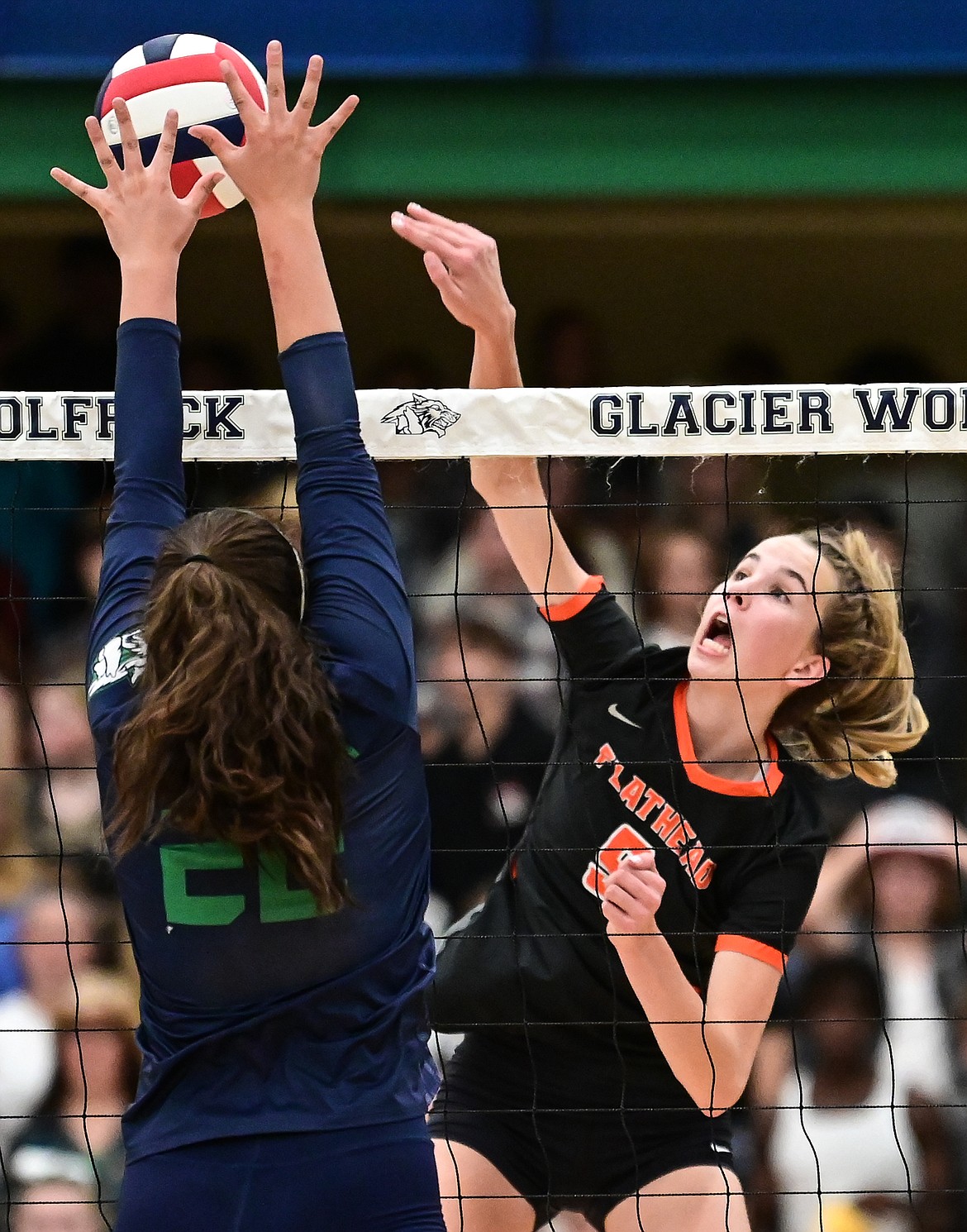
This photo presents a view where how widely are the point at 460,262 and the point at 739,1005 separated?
51.5 inches

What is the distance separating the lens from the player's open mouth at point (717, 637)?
282 centimetres

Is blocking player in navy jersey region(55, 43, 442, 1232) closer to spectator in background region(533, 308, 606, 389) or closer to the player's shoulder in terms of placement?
the player's shoulder

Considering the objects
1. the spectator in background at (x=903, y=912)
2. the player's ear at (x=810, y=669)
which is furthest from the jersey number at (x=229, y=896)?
the spectator in background at (x=903, y=912)

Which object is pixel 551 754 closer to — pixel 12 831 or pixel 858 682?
pixel 858 682

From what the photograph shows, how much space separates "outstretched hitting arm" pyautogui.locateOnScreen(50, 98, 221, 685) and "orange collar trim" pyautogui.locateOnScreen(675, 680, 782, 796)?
4.19 ft

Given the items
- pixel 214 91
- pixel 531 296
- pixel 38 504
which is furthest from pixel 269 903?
pixel 531 296

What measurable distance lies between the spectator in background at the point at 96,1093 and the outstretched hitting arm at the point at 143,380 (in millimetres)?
2261

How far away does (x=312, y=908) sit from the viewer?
5.51 ft

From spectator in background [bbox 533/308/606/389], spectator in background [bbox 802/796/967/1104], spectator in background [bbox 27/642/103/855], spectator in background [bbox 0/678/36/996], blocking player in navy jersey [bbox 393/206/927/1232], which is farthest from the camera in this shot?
spectator in background [bbox 533/308/606/389]

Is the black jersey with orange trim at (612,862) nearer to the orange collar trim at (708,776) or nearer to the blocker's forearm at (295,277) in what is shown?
the orange collar trim at (708,776)

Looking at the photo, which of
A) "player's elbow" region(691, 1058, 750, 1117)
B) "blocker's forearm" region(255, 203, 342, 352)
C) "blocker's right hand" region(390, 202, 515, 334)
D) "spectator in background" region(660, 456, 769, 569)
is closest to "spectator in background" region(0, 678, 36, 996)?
"spectator in background" region(660, 456, 769, 569)

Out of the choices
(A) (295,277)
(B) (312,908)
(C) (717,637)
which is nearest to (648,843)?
(C) (717,637)

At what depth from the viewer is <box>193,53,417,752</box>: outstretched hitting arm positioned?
1.72m

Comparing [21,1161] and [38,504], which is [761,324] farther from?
[21,1161]
